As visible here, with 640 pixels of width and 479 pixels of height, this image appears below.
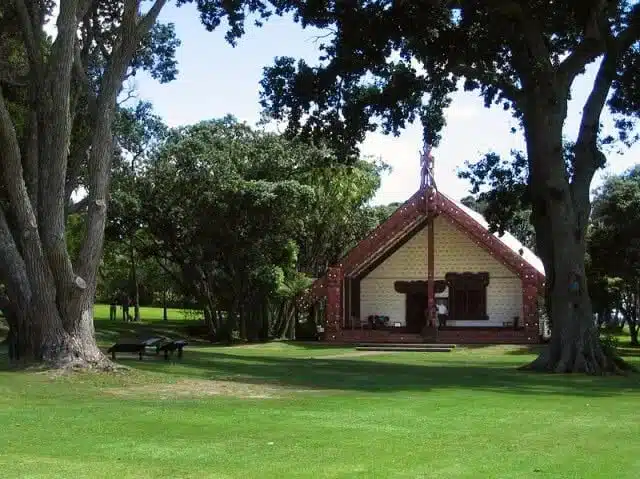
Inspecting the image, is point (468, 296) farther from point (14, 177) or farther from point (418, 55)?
point (14, 177)

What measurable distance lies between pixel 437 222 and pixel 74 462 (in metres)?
36.9

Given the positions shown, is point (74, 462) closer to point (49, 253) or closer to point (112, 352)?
point (49, 253)

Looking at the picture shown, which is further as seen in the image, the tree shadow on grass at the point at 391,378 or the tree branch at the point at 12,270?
→ the tree branch at the point at 12,270

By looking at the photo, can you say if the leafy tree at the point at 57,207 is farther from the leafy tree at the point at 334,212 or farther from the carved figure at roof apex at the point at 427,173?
the carved figure at roof apex at the point at 427,173

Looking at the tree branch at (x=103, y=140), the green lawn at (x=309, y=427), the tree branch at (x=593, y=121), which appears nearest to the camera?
the green lawn at (x=309, y=427)

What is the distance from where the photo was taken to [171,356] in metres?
23.6

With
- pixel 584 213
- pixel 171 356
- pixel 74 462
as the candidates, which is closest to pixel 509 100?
pixel 584 213

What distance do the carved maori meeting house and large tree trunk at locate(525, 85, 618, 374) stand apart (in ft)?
56.1

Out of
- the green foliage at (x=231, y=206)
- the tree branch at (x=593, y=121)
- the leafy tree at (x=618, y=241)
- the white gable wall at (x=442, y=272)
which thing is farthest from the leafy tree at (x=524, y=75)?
the white gable wall at (x=442, y=272)

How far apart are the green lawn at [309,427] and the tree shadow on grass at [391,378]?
3.8 inches

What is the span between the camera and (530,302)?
39406 mm

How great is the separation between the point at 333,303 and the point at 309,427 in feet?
103

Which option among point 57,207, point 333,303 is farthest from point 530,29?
point 333,303

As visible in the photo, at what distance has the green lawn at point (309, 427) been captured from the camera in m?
7.34
